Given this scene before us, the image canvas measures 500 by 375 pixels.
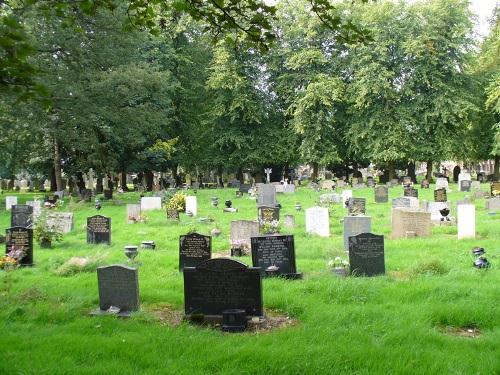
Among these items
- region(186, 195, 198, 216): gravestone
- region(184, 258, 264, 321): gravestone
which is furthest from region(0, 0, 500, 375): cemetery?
region(186, 195, 198, 216): gravestone

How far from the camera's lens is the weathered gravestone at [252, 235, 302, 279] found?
990 cm

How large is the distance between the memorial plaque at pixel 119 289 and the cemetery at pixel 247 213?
3 cm

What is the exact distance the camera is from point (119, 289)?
763 cm

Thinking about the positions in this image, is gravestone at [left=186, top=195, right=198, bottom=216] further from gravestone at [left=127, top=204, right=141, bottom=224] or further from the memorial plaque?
the memorial plaque

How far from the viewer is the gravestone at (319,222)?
1579 centimetres

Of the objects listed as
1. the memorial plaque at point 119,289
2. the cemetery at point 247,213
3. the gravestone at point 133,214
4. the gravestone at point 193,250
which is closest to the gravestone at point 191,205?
the cemetery at point 247,213

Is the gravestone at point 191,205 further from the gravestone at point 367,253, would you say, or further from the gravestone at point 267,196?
the gravestone at point 367,253

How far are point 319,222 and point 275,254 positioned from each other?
20.2 ft

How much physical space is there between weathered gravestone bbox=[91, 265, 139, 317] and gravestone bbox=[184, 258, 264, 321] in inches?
29.4

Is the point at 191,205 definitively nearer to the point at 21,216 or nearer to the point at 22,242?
the point at 21,216

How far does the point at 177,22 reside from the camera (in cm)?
4262

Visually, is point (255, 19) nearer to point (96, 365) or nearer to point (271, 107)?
point (96, 365)

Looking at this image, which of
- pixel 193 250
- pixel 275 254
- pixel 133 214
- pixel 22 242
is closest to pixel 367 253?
pixel 275 254

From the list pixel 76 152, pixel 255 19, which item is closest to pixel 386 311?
pixel 255 19
